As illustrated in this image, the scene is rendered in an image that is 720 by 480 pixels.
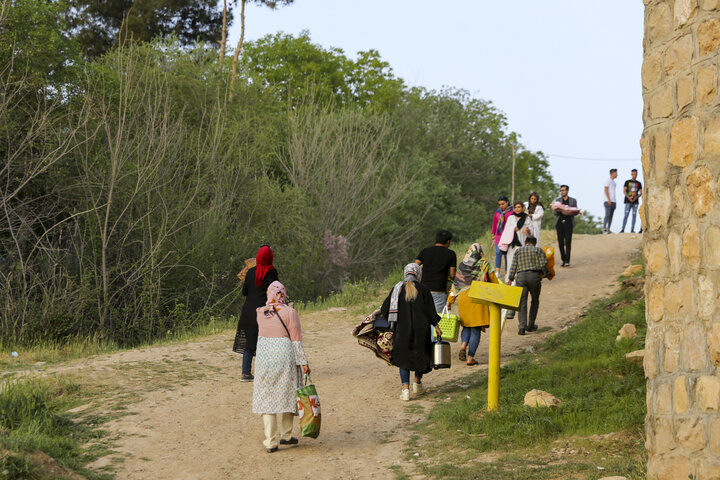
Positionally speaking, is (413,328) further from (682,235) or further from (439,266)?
(682,235)

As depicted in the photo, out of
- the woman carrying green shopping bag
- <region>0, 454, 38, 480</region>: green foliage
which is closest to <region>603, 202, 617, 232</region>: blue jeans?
the woman carrying green shopping bag

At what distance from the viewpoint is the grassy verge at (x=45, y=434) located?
7070 millimetres

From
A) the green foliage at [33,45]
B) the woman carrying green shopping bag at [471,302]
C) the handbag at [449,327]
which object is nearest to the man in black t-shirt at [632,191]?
the woman carrying green shopping bag at [471,302]

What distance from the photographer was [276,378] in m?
8.28

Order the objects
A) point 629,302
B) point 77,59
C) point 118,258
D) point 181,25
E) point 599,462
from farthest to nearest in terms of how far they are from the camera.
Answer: point 181,25 < point 77,59 < point 118,258 < point 629,302 < point 599,462

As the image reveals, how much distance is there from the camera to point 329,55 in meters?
43.9

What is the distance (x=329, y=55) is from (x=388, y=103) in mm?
4774

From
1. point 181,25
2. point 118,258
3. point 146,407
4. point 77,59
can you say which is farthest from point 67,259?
point 181,25

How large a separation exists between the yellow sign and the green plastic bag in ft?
6.86

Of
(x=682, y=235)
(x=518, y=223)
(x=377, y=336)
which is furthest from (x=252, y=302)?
(x=518, y=223)

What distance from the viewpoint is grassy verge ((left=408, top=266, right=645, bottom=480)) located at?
7.41 metres

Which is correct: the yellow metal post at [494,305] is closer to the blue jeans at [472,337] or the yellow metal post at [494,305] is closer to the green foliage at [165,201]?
the blue jeans at [472,337]

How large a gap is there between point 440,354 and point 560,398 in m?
1.58

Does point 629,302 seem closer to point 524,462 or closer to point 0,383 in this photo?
point 524,462
